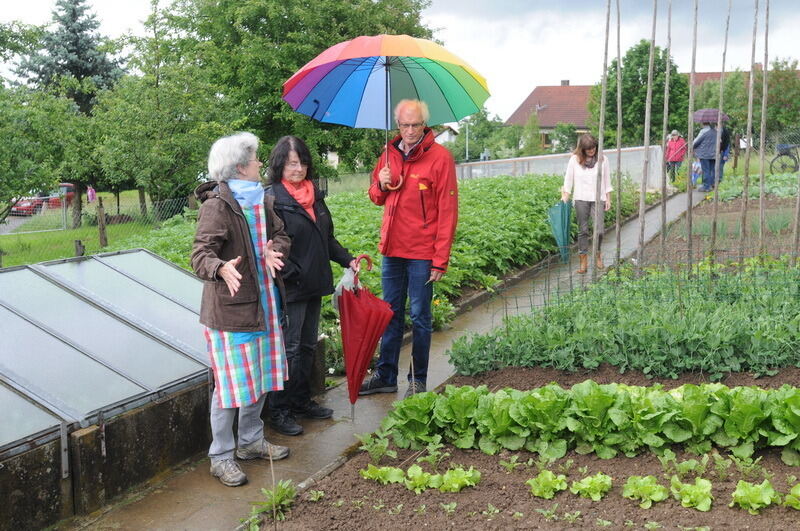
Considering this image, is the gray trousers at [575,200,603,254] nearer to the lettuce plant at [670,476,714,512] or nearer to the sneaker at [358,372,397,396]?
the sneaker at [358,372,397,396]

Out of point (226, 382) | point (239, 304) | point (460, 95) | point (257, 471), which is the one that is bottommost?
point (257, 471)

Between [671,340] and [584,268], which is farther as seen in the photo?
[584,268]

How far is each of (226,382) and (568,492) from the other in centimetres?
184

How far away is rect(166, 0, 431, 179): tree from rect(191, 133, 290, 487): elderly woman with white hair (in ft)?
83.8

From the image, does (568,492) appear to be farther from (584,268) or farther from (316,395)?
(584,268)

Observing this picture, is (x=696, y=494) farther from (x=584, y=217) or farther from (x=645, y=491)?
(x=584, y=217)

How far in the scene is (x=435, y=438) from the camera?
444cm

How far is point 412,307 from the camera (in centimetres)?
552

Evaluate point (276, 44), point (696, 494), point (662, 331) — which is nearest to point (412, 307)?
point (662, 331)

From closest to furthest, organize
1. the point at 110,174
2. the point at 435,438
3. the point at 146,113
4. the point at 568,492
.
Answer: the point at 568,492
the point at 435,438
the point at 146,113
the point at 110,174

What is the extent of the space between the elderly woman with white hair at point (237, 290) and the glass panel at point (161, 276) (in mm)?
1402

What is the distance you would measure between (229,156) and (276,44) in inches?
1108

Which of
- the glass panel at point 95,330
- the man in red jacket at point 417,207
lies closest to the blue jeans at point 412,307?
the man in red jacket at point 417,207

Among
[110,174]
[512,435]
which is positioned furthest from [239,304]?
[110,174]
